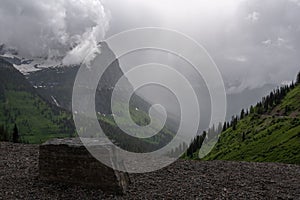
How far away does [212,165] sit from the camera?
25.8 meters

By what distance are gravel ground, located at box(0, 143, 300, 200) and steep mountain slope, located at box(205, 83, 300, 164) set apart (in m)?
55.6

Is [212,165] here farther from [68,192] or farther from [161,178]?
[68,192]

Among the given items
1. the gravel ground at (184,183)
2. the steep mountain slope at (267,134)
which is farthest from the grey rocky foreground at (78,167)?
the steep mountain slope at (267,134)

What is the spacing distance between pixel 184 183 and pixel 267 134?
12523 centimetres

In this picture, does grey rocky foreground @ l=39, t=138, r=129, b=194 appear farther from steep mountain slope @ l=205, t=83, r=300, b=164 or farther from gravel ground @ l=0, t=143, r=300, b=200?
steep mountain slope @ l=205, t=83, r=300, b=164

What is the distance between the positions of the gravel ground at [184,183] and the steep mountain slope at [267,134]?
55609mm

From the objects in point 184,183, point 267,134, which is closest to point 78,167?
point 184,183

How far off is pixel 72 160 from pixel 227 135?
160 m

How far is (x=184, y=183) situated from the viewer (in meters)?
20.5

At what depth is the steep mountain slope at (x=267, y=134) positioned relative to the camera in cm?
9866

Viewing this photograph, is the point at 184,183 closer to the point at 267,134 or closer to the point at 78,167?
the point at 78,167

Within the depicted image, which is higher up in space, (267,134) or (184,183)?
(267,134)

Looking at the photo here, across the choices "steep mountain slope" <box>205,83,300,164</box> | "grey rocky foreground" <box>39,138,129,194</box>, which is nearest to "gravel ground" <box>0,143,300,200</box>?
"grey rocky foreground" <box>39,138,129,194</box>

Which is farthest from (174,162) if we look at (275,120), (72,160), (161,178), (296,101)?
(296,101)
